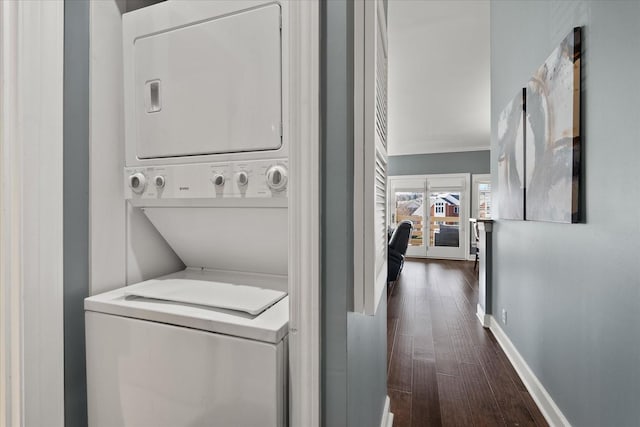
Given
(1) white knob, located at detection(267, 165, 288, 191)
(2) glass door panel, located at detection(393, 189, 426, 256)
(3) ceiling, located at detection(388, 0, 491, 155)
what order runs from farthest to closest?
1. (2) glass door panel, located at detection(393, 189, 426, 256)
2. (3) ceiling, located at detection(388, 0, 491, 155)
3. (1) white knob, located at detection(267, 165, 288, 191)

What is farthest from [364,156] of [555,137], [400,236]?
[400,236]

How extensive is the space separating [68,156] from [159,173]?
28cm

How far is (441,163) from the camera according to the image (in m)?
7.75

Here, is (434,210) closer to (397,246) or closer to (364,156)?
(397,246)

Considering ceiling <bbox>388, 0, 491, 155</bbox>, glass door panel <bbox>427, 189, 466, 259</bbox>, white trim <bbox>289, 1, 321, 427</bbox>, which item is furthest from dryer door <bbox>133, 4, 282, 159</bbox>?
glass door panel <bbox>427, 189, 466, 259</bbox>

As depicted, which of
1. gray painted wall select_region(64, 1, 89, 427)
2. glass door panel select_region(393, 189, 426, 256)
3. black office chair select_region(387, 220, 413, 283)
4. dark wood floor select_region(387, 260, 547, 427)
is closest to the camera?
gray painted wall select_region(64, 1, 89, 427)

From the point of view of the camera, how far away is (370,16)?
2.57 feet

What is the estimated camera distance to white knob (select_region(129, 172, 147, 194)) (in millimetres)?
1076

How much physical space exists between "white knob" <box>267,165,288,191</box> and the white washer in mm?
333

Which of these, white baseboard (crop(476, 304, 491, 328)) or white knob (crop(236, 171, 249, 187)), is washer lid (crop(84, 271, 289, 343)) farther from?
white baseboard (crop(476, 304, 491, 328))

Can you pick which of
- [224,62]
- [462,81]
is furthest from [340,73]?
[462,81]

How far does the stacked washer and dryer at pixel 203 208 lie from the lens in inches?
31.5

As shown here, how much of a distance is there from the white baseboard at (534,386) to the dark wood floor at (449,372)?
4 centimetres

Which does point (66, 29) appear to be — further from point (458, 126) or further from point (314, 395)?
point (458, 126)
